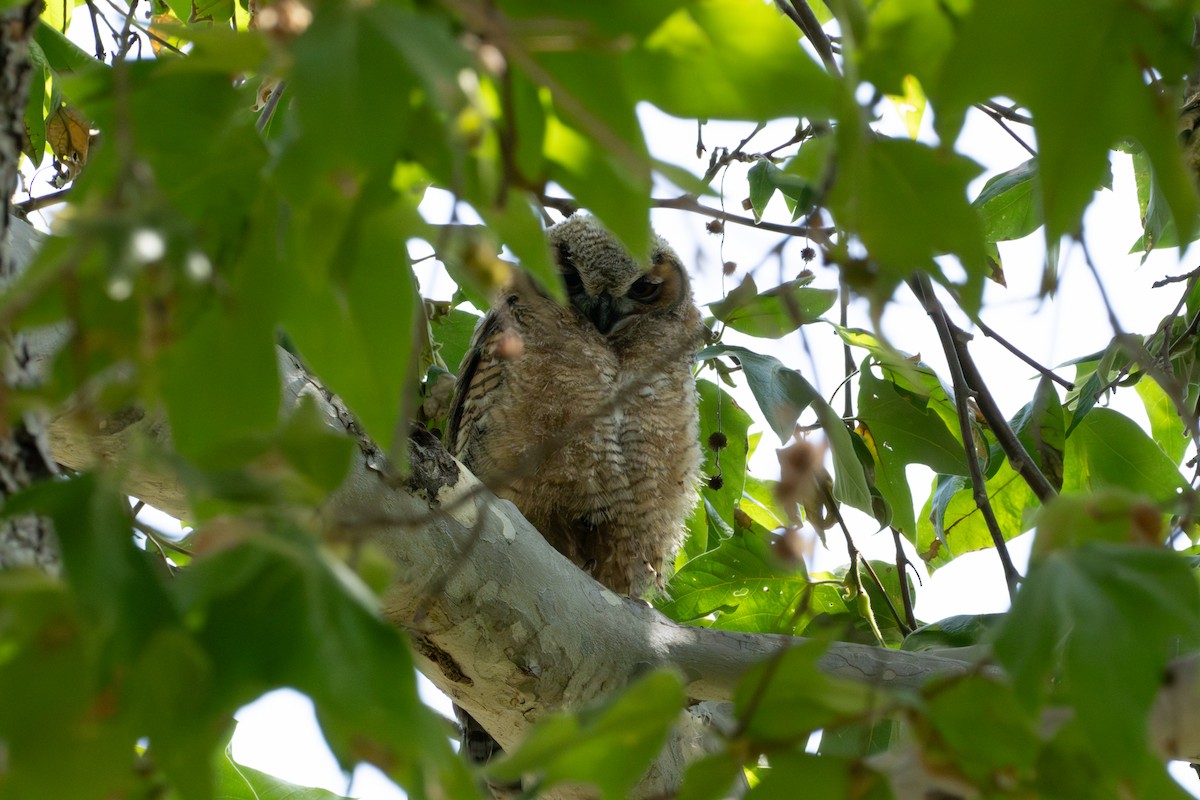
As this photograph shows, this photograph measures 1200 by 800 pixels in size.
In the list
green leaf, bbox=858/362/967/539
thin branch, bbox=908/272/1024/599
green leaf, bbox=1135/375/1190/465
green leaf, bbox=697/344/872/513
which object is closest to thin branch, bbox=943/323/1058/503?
thin branch, bbox=908/272/1024/599

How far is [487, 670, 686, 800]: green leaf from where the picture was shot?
666 millimetres

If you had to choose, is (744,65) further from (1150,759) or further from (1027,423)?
(1027,423)

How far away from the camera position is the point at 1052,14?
2.21 ft

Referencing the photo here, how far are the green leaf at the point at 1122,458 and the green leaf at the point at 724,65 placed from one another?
1.87 metres

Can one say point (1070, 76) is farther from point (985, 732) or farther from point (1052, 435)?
point (1052, 435)

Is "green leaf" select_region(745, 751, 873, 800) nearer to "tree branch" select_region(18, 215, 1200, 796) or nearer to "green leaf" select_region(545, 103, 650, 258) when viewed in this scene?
"green leaf" select_region(545, 103, 650, 258)

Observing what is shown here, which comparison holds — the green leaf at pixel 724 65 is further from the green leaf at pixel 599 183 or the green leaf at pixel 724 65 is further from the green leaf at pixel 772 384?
the green leaf at pixel 772 384

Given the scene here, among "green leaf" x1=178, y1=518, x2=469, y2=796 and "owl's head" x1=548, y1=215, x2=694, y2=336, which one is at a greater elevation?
"owl's head" x1=548, y1=215, x2=694, y2=336

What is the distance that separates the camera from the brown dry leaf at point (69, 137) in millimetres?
2621

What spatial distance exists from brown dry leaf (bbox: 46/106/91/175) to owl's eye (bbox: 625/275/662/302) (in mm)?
1730

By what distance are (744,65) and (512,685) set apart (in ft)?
4.53

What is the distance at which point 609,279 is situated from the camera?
3645 millimetres

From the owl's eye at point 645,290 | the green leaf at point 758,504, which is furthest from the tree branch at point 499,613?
the owl's eye at point 645,290

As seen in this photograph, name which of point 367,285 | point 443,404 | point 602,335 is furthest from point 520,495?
point 367,285
